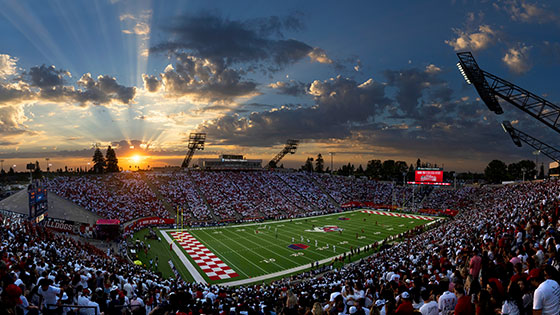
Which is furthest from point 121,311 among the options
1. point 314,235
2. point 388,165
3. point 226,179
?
point 388,165

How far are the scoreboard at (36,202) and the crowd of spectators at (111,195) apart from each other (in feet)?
41.6

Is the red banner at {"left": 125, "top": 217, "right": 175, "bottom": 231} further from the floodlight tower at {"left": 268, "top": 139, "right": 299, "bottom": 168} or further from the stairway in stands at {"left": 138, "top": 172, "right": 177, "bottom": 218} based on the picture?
the floodlight tower at {"left": 268, "top": 139, "right": 299, "bottom": 168}

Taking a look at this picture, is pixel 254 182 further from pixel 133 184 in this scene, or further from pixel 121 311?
pixel 121 311

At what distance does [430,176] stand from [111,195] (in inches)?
2386

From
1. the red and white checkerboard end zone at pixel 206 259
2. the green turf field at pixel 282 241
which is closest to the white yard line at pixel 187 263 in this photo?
the green turf field at pixel 282 241

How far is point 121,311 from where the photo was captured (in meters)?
7.86

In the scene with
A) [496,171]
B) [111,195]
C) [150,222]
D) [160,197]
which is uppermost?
[496,171]

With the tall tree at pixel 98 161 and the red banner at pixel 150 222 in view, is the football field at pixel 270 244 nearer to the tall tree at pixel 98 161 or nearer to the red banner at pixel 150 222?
the red banner at pixel 150 222

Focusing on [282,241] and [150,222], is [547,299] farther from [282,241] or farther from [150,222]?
[150,222]

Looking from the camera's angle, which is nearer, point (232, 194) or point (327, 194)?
point (232, 194)

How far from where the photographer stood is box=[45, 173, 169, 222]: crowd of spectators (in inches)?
1678

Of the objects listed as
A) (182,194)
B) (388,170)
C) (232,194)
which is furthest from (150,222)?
(388,170)

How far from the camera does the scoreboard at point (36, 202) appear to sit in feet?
84.2

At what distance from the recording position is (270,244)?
35.0 m
